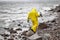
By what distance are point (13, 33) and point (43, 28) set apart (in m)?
1.73

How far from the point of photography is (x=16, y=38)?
10.5 metres

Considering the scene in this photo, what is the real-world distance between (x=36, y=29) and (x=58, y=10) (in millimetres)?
10414

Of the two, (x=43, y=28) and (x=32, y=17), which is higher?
(x=32, y=17)

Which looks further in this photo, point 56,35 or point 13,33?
point 13,33

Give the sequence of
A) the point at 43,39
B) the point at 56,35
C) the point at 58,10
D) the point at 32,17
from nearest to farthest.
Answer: the point at 43,39 → the point at 56,35 → the point at 32,17 → the point at 58,10

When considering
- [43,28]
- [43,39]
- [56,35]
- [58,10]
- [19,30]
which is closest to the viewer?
[43,39]

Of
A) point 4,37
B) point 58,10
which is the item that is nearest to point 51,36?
point 4,37

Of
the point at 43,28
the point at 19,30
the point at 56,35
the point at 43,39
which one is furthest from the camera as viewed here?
the point at 19,30

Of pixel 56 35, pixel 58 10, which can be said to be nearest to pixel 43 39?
pixel 56 35

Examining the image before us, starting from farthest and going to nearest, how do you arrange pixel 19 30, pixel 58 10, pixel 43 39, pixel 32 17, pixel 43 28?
pixel 58 10 → pixel 19 30 → pixel 43 28 → pixel 32 17 → pixel 43 39

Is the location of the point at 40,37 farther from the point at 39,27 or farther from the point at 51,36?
the point at 39,27

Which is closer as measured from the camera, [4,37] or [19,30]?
[4,37]

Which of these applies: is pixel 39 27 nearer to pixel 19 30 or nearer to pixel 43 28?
pixel 43 28

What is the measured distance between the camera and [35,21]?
34.9 feet
